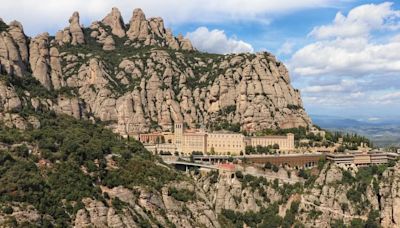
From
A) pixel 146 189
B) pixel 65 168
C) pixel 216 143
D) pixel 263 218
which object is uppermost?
pixel 216 143

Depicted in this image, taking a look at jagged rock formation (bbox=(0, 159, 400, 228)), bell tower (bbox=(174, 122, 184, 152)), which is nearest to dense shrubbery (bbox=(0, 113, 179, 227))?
jagged rock formation (bbox=(0, 159, 400, 228))

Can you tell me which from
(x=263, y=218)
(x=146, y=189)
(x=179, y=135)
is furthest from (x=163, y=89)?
(x=146, y=189)

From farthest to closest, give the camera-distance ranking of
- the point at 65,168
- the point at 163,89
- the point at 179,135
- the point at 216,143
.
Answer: the point at 163,89
the point at 179,135
the point at 216,143
the point at 65,168

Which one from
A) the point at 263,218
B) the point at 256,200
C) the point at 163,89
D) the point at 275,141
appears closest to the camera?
the point at 263,218

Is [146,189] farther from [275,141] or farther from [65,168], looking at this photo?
[275,141]

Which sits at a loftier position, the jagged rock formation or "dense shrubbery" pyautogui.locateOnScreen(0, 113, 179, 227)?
"dense shrubbery" pyautogui.locateOnScreen(0, 113, 179, 227)

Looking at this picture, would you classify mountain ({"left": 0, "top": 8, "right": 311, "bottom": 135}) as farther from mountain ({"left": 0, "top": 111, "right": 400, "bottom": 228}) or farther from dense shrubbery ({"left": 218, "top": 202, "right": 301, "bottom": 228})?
dense shrubbery ({"left": 218, "top": 202, "right": 301, "bottom": 228})

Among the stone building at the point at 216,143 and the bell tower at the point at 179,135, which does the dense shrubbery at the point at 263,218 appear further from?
the bell tower at the point at 179,135

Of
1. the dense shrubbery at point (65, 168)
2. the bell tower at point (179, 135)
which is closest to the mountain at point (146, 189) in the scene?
the dense shrubbery at point (65, 168)

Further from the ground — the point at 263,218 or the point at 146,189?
the point at 146,189

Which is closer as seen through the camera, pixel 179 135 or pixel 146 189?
pixel 146 189

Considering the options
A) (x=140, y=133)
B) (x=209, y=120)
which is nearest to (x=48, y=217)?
(x=140, y=133)

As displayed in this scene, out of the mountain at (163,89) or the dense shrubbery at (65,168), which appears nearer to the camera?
the dense shrubbery at (65,168)

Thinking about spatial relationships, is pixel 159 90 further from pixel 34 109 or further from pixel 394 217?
pixel 394 217
